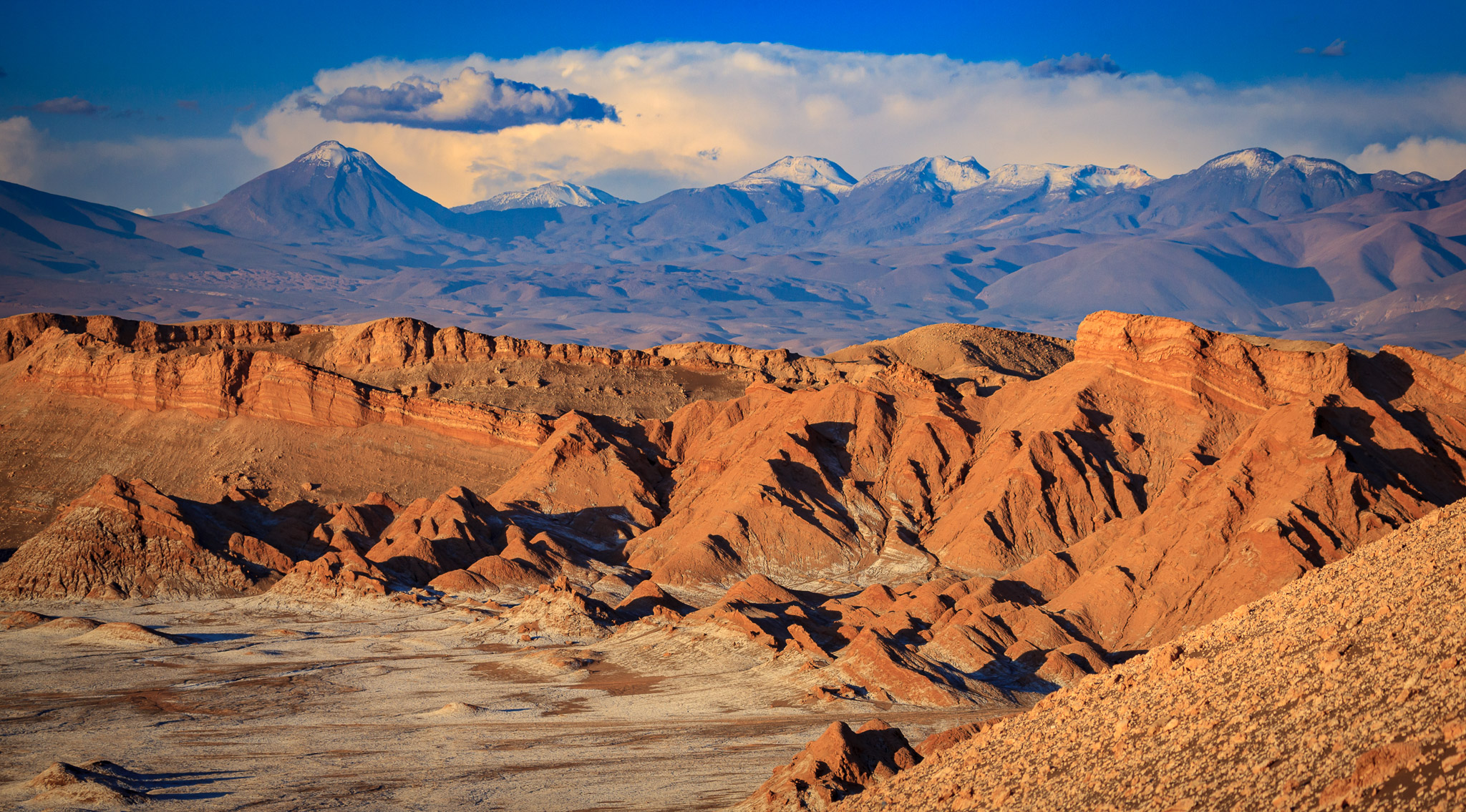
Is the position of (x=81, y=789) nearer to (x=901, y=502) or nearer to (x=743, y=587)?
(x=743, y=587)

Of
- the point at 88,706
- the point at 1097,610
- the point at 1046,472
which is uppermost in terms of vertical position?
the point at 1046,472

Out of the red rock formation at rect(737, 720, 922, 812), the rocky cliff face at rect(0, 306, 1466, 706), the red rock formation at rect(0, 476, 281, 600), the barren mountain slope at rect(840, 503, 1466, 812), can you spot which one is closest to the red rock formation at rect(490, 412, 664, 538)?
the rocky cliff face at rect(0, 306, 1466, 706)

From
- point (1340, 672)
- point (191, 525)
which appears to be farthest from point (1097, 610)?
point (191, 525)

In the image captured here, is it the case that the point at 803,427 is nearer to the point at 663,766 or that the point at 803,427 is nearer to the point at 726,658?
the point at 726,658

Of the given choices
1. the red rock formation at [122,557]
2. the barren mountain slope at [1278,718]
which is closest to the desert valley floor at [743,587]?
the barren mountain slope at [1278,718]

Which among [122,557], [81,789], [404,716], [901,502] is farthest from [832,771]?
[122,557]

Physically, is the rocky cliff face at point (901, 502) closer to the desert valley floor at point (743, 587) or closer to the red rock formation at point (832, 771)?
the desert valley floor at point (743, 587)
